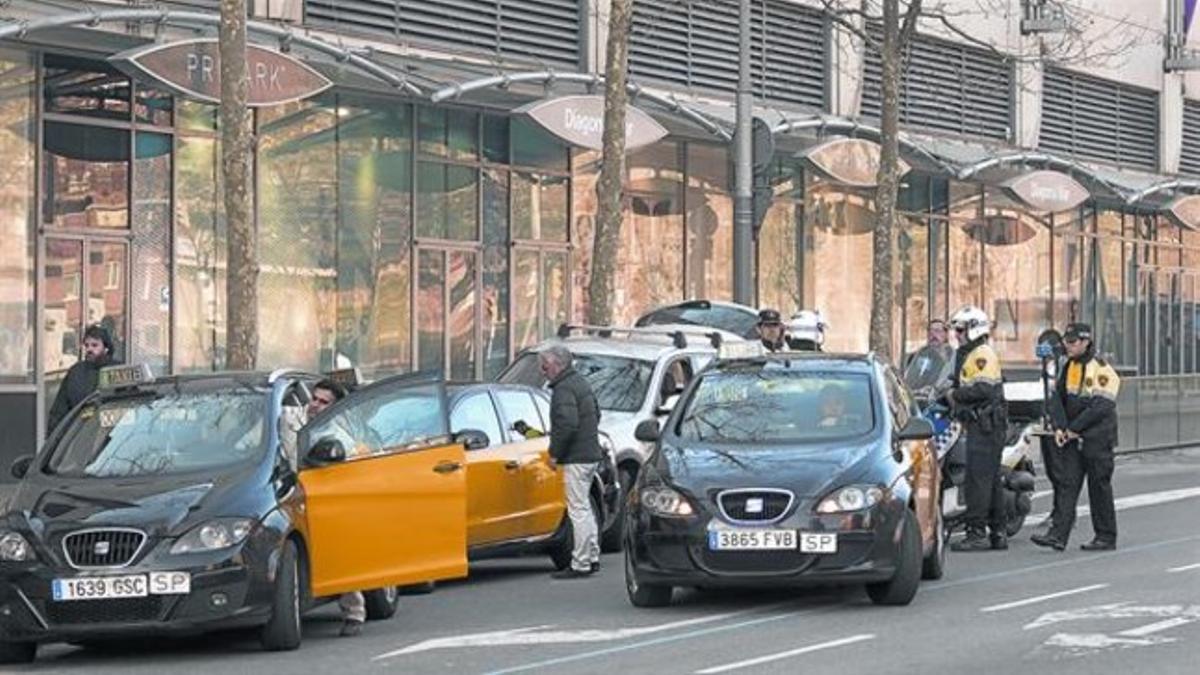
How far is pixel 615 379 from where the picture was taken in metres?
19.9

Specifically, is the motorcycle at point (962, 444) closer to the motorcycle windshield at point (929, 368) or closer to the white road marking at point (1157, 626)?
the motorcycle windshield at point (929, 368)

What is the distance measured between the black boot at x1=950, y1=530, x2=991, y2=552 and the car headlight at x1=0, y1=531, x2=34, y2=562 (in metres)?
8.58

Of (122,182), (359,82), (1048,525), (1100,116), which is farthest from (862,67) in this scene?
(1048,525)

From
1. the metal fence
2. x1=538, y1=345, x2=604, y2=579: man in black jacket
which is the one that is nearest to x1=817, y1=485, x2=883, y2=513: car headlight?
x1=538, y1=345, x2=604, y2=579: man in black jacket

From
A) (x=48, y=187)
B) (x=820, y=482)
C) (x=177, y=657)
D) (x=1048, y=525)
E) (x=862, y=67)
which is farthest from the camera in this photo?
(x=862, y=67)

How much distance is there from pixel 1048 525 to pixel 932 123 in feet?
69.5

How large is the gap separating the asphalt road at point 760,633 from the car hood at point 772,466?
0.80m

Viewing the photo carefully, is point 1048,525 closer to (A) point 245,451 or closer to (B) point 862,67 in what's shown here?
(A) point 245,451

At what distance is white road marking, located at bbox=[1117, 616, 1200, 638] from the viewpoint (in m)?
13.0

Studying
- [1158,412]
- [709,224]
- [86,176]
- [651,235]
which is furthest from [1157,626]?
[709,224]

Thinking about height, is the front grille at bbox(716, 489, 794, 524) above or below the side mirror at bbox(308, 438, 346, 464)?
below

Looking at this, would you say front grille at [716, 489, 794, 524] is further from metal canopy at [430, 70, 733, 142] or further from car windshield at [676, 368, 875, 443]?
metal canopy at [430, 70, 733, 142]

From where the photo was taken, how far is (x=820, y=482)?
1409 centimetres

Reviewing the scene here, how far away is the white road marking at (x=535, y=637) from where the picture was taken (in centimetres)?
1303
